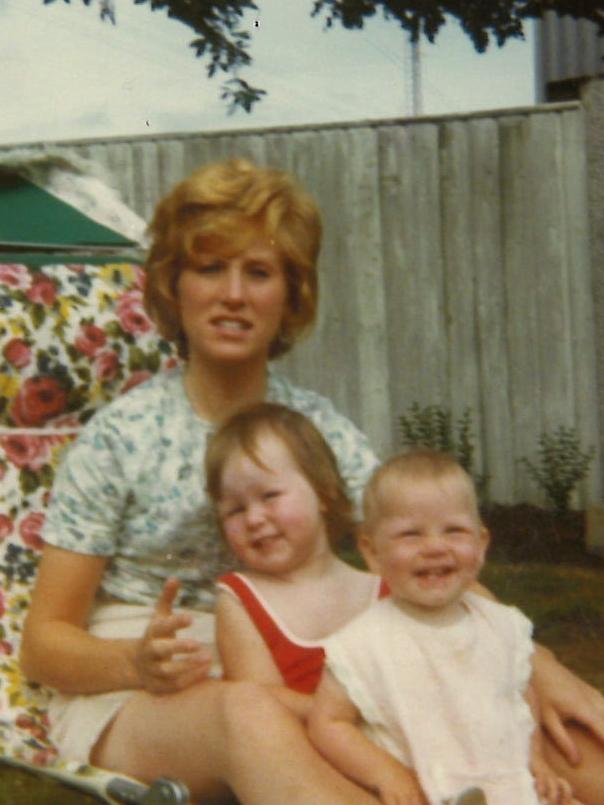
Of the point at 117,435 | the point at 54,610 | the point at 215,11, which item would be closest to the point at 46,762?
the point at 54,610

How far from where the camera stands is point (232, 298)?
2.50 metres

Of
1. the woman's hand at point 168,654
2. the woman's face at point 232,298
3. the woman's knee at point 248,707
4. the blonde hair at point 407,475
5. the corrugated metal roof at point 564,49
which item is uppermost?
the corrugated metal roof at point 564,49

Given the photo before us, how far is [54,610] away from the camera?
2418 millimetres

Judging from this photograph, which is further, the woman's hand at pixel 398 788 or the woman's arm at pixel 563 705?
the woman's arm at pixel 563 705

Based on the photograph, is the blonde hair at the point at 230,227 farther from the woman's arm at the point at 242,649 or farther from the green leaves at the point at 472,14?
the green leaves at the point at 472,14

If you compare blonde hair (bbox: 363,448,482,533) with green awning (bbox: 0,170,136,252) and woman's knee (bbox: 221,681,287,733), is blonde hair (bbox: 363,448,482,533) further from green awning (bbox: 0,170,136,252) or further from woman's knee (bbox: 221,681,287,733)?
green awning (bbox: 0,170,136,252)

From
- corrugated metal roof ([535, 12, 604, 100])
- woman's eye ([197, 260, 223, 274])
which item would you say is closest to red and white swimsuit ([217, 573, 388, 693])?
woman's eye ([197, 260, 223, 274])

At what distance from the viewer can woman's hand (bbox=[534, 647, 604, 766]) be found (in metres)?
2.30

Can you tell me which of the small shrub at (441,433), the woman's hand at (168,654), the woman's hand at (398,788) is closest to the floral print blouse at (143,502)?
the woman's hand at (168,654)

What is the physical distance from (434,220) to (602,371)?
1119 mm

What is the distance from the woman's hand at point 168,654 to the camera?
208cm

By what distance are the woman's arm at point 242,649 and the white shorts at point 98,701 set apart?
5.1 inches

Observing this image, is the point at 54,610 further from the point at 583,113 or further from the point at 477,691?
the point at 583,113

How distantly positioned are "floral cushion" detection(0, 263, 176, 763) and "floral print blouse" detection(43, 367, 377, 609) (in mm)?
327
